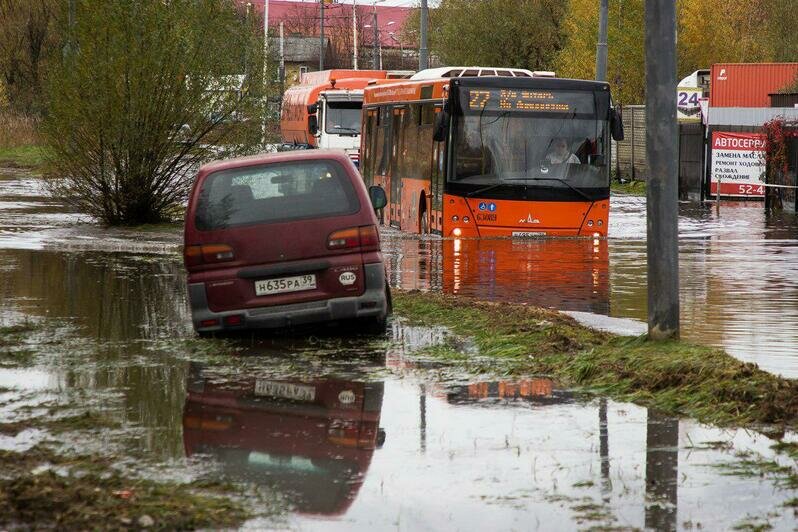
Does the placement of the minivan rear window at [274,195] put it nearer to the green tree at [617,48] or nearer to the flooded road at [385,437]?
the flooded road at [385,437]

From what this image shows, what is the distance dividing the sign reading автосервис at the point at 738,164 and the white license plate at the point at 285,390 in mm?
27919

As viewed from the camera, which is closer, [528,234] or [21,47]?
[528,234]

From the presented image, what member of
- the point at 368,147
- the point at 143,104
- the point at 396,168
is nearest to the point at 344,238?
the point at 143,104

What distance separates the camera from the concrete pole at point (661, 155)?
10.0 metres

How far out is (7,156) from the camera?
6269cm

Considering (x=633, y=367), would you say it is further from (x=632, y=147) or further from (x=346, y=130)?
(x=346, y=130)

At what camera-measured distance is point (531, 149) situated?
2444 centimetres

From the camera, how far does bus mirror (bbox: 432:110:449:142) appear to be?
79.7 ft

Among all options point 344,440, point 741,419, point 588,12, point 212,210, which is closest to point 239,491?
point 344,440

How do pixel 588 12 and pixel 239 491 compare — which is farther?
pixel 588 12

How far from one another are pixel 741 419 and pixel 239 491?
2905 mm

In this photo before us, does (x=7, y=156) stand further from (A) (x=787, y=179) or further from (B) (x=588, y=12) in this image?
(A) (x=787, y=179)

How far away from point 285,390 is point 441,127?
49.5 feet

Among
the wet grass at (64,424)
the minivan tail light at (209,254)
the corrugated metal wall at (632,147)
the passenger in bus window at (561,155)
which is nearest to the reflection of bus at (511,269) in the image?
the passenger in bus window at (561,155)
